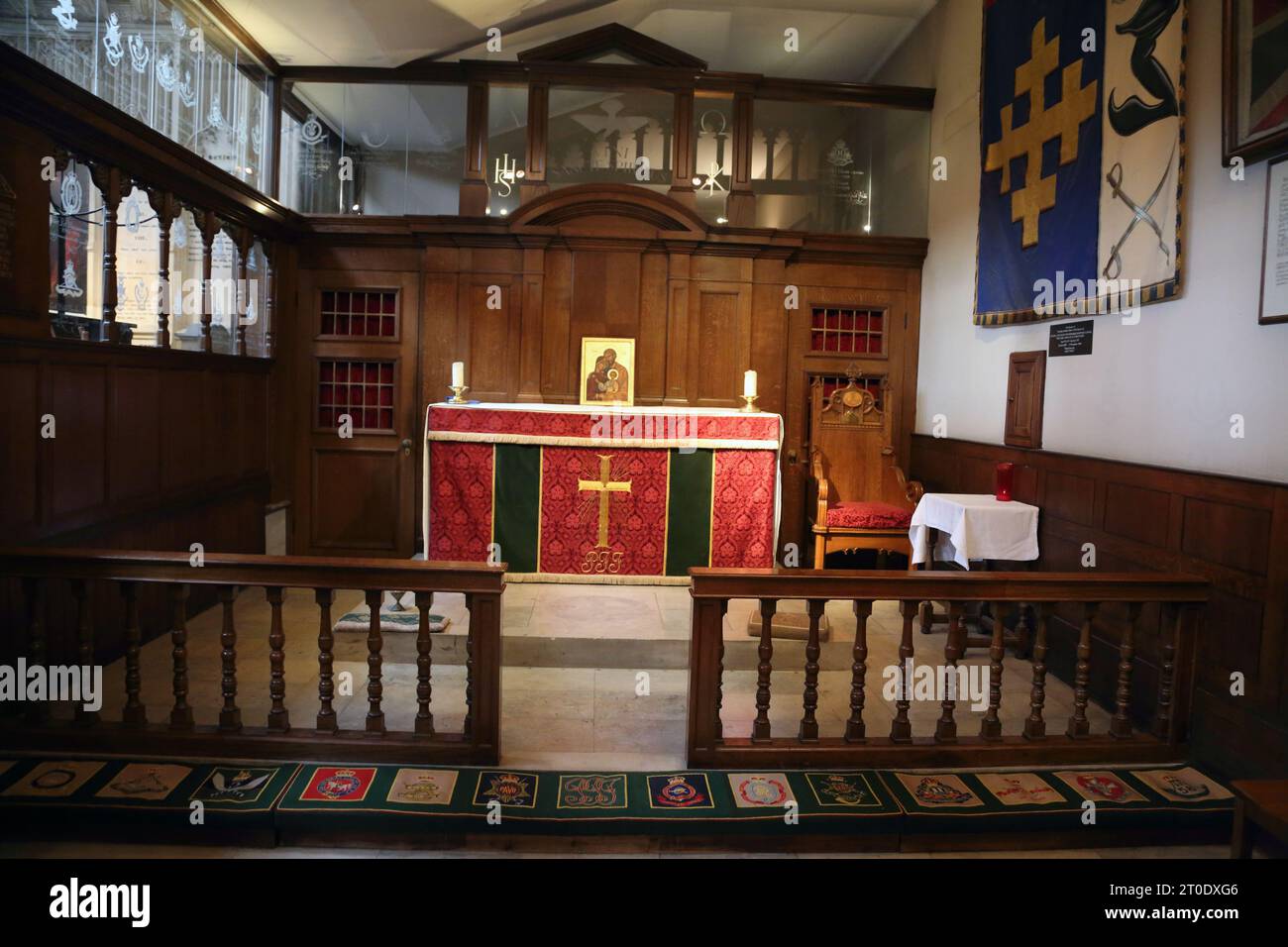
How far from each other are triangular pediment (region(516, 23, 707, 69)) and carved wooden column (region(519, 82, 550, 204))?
8.7 inches

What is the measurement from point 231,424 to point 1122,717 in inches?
204

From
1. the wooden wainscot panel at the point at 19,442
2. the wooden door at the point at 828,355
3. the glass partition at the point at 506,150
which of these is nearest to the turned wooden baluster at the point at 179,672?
the wooden wainscot panel at the point at 19,442

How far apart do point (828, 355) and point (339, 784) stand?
5.06m

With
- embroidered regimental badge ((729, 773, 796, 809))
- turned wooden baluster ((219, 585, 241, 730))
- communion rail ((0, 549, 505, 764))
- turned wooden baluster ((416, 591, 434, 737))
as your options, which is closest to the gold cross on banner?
embroidered regimental badge ((729, 773, 796, 809))

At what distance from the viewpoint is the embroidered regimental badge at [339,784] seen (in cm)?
262

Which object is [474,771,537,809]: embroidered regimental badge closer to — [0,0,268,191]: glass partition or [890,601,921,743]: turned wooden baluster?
[890,601,921,743]: turned wooden baluster

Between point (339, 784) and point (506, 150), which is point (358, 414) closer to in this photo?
point (506, 150)

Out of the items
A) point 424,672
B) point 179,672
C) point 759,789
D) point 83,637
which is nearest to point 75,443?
point 83,637

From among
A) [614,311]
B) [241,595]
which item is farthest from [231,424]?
[614,311]

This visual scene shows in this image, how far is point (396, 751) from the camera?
2871 millimetres

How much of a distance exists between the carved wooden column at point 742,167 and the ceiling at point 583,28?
0.74 metres

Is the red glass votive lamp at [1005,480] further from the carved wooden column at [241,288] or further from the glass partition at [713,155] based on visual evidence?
the carved wooden column at [241,288]

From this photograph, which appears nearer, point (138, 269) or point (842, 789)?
point (842, 789)

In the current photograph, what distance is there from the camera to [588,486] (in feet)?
17.3
